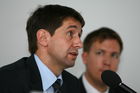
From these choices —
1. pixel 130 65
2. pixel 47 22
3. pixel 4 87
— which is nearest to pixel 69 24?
pixel 47 22

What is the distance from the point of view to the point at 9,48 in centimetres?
146

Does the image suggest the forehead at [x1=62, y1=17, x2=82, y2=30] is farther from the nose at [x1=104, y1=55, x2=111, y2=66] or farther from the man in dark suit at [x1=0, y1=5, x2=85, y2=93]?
the nose at [x1=104, y1=55, x2=111, y2=66]

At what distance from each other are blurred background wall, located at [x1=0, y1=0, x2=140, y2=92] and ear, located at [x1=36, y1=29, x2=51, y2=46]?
0.32 meters

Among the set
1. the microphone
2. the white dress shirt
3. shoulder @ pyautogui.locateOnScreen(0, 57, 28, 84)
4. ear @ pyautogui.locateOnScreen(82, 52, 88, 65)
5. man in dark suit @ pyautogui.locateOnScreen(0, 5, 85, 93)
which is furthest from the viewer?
ear @ pyautogui.locateOnScreen(82, 52, 88, 65)

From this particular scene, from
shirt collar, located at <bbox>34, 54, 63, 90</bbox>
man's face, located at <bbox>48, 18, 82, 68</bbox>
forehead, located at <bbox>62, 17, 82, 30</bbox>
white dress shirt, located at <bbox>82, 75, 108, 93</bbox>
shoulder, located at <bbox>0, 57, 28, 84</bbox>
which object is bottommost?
white dress shirt, located at <bbox>82, 75, 108, 93</bbox>

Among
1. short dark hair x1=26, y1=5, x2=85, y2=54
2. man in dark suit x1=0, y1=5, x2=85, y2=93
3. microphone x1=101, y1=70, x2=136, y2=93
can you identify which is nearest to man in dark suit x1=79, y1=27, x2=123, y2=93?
man in dark suit x1=0, y1=5, x2=85, y2=93

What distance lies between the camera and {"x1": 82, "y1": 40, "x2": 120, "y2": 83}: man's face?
147cm

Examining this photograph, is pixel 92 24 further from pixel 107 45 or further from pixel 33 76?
pixel 33 76

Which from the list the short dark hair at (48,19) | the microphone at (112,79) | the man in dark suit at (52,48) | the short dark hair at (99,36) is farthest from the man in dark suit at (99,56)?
the microphone at (112,79)

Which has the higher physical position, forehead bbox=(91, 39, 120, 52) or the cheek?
forehead bbox=(91, 39, 120, 52)

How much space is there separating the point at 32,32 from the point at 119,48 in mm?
597

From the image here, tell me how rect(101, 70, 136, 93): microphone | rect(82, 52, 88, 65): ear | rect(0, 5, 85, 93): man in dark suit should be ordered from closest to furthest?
rect(101, 70, 136, 93): microphone
rect(0, 5, 85, 93): man in dark suit
rect(82, 52, 88, 65): ear

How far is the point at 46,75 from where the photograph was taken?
1.13 m

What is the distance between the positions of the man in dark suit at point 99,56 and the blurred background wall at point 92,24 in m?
0.05
